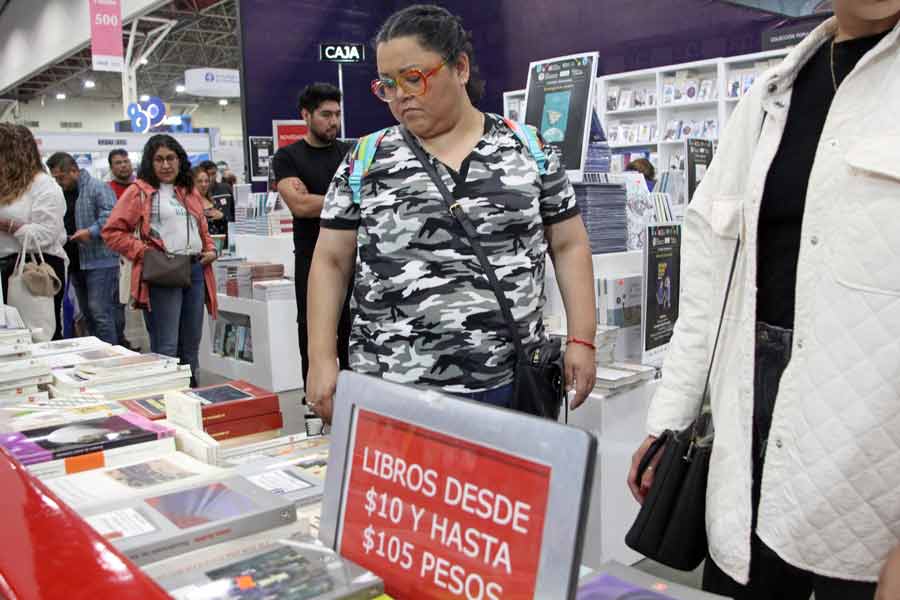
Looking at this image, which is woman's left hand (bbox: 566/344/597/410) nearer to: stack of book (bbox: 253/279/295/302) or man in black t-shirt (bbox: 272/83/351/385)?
man in black t-shirt (bbox: 272/83/351/385)

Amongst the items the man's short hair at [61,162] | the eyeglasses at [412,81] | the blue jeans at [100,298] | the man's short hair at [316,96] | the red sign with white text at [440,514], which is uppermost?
the man's short hair at [316,96]

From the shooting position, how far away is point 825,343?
1.05 meters

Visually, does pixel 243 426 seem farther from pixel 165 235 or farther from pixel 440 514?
pixel 165 235

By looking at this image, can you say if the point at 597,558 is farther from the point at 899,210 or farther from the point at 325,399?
the point at 899,210

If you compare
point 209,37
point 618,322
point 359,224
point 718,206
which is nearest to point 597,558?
point 618,322

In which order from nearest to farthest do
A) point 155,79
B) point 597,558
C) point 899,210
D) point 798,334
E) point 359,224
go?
point 899,210 < point 798,334 < point 359,224 < point 597,558 < point 155,79

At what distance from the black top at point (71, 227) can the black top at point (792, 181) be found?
5261mm

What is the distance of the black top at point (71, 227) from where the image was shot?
218 inches

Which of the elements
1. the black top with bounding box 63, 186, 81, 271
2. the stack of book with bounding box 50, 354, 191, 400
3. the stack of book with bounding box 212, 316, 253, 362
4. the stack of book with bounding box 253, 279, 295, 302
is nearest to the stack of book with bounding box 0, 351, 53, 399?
the stack of book with bounding box 50, 354, 191, 400

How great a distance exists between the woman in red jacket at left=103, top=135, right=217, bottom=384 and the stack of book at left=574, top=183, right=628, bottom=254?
2209 millimetres

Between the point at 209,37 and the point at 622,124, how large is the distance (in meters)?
12.3

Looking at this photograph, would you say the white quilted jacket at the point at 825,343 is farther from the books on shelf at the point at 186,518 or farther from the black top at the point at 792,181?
the books on shelf at the point at 186,518

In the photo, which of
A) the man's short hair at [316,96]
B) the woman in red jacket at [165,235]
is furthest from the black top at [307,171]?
the woman in red jacket at [165,235]

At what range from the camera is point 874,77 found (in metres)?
1.05
